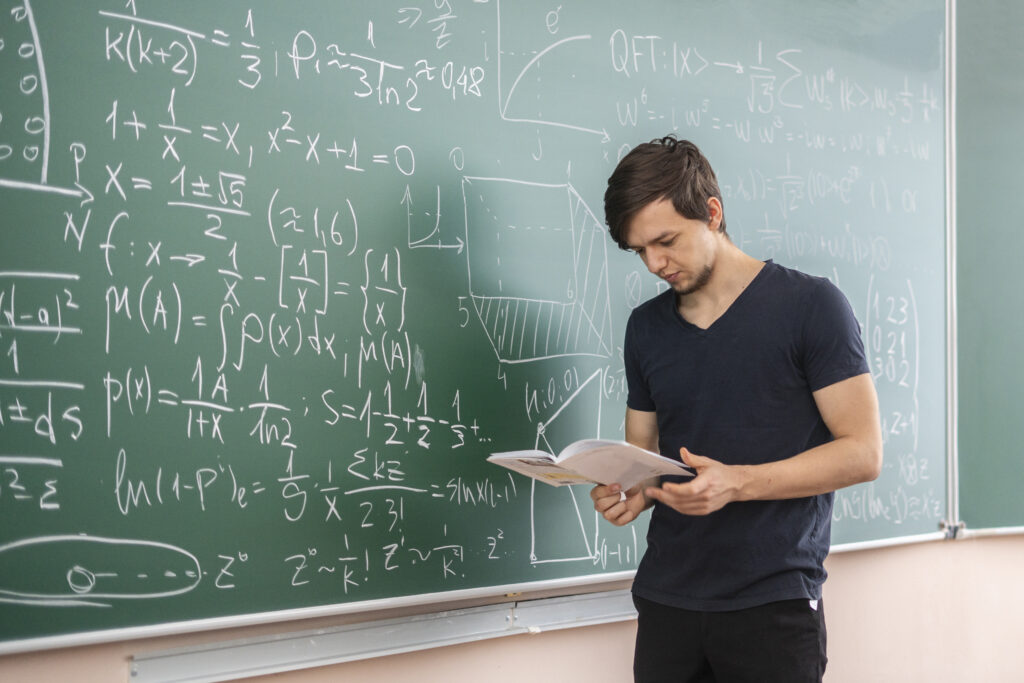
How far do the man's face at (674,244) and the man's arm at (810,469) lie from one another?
1.19 ft

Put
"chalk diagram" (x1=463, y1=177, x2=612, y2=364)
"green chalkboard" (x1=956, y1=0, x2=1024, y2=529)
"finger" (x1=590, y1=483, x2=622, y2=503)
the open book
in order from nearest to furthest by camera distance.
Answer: the open book, "finger" (x1=590, y1=483, x2=622, y2=503), "chalk diagram" (x1=463, y1=177, x2=612, y2=364), "green chalkboard" (x1=956, y1=0, x2=1024, y2=529)

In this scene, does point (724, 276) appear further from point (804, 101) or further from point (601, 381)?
point (804, 101)

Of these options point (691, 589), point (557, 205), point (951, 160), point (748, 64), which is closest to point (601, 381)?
point (557, 205)

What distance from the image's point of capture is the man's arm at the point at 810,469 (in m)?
1.44

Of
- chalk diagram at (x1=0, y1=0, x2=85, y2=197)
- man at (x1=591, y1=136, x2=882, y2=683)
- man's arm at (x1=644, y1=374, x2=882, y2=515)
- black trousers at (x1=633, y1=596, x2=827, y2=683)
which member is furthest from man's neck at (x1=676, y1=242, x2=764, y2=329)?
chalk diagram at (x1=0, y1=0, x2=85, y2=197)

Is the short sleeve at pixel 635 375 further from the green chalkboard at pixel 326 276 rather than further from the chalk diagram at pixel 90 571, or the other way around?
the chalk diagram at pixel 90 571

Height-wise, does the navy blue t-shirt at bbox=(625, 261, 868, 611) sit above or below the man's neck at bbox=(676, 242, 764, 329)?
below

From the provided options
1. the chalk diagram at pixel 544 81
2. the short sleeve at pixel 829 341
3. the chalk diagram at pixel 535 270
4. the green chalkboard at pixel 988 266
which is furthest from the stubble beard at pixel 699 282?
the green chalkboard at pixel 988 266

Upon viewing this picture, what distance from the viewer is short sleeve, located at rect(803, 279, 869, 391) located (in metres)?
1.49

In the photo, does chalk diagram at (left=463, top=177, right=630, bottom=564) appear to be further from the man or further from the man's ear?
the man's ear

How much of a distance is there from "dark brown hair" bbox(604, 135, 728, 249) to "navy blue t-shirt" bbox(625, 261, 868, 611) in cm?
21

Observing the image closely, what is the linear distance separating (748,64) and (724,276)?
1.03 metres

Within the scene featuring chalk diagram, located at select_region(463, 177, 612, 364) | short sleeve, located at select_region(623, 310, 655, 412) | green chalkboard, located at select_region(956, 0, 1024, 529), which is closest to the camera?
short sleeve, located at select_region(623, 310, 655, 412)

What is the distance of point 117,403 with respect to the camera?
1561mm
